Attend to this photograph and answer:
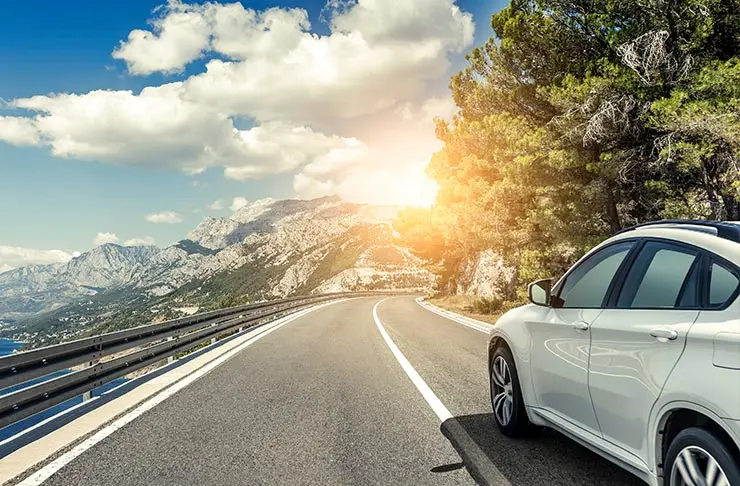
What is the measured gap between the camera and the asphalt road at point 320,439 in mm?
3812

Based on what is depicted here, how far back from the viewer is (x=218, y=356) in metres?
10.3

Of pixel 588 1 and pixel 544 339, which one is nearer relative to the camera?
pixel 544 339

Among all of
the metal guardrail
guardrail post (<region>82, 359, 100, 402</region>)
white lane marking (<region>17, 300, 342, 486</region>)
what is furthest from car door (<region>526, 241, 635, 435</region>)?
guardrail post (<region>82, 359, 100, 402</region>)

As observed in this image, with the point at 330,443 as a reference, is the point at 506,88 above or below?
above

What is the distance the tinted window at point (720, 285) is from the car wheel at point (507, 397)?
2.15 m

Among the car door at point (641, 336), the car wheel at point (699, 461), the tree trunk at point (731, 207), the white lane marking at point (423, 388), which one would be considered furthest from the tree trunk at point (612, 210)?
the car wheel at point (699, 461)

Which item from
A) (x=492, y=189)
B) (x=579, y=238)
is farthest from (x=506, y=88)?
(x=579, y=238)

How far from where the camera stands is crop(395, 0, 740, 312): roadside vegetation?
11516 mm

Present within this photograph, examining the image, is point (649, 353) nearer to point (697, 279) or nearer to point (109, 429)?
point (697, 279)

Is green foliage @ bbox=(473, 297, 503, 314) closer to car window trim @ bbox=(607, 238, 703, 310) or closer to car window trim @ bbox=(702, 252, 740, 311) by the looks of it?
car window trim @ bbox=(607, 238, 703, 310)

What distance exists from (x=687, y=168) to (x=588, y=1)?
17.3 ft

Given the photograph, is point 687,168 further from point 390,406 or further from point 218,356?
point 218,356

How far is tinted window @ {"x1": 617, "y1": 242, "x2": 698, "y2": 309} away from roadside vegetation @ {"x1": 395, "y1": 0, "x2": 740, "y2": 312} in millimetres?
9514

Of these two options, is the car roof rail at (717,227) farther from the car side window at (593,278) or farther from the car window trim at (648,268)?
the car side window at (593,278)
